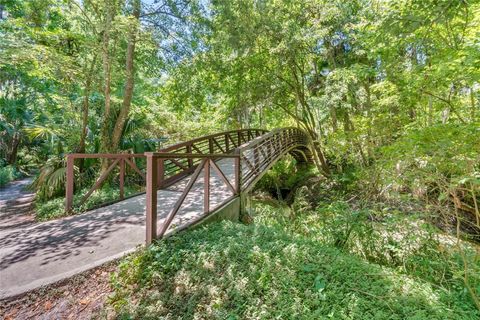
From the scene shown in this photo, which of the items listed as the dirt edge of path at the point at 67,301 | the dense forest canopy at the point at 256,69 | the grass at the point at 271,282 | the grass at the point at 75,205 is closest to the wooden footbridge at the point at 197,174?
the grass at the point at 75,205

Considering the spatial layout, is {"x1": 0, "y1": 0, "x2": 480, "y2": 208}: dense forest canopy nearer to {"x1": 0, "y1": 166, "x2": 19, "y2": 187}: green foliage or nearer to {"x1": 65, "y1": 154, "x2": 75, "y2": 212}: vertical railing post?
{"x1": 65, "y1": 154, "x2": 75, "y2": 212}: vertical railing post

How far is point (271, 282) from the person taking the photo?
2336 millimetres

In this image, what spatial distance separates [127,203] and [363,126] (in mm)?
6598

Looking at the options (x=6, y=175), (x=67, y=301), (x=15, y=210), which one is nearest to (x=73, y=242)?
(x=67, y=301)

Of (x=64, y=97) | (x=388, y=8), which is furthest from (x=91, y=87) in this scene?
(x=388, y=8)

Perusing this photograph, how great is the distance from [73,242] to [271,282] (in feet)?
8.98

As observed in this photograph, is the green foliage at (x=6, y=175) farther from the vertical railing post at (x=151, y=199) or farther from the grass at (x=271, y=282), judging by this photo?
the grass at (x=271, y=282)

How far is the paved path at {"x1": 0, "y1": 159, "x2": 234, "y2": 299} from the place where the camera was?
2.61 m

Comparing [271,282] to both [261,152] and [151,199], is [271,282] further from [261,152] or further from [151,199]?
[261,152]

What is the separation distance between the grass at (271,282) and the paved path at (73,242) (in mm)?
576

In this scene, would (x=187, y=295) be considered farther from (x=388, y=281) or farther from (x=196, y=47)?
(x=196, y=47)

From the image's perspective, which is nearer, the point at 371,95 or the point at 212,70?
the point at 212,70

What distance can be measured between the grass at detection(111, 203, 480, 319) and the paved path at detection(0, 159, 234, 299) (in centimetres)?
58

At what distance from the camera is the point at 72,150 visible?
7.24 m
